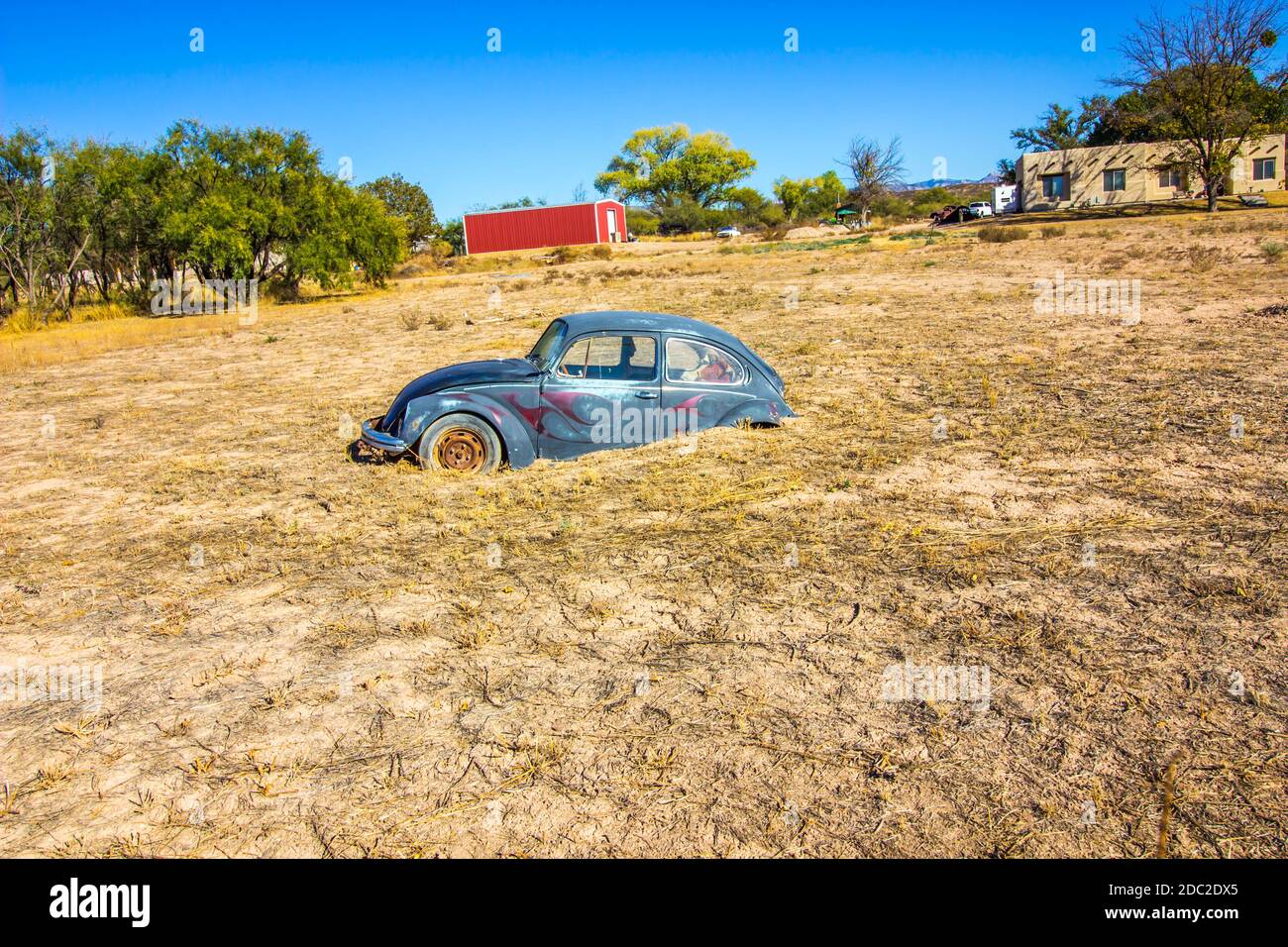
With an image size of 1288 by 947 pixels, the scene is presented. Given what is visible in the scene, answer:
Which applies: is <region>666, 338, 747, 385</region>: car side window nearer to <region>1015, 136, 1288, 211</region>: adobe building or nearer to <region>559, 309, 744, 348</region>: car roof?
<region>559, 309, 744, 348</region>: car roof

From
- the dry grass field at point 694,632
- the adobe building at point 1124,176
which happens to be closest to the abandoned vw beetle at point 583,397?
the dry grass field at point 694,632

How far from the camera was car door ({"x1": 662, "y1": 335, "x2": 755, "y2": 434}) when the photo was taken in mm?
7309

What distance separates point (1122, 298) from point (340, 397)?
13172 millimetres

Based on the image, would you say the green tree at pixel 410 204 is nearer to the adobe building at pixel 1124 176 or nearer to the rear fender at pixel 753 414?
the adobe building at pixel 1124 176

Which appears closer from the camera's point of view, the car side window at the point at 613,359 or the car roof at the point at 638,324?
the car side window at the point at 613,359

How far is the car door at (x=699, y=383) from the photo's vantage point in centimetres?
731

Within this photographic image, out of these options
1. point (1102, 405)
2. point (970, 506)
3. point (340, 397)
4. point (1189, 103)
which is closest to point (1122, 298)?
point (1102, 405)

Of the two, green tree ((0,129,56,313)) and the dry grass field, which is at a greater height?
green tree ((0,129,56,313))

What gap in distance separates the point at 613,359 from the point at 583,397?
0.46 m

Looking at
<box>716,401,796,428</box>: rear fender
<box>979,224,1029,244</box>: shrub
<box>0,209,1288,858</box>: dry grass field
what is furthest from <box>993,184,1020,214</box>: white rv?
<box>716,401,796,428</box>: rear fender

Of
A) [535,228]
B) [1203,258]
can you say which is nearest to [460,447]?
[1203,258]

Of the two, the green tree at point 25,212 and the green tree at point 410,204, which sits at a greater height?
the green tree at point 410,204
